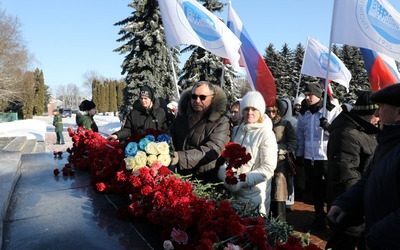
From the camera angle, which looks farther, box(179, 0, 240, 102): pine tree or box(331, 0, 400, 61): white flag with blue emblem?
box(179, 0, 240, 102): pine tree

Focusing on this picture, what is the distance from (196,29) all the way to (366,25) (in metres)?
2.50

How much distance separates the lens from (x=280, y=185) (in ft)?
13.8

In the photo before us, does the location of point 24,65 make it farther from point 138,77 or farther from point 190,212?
point 190,212

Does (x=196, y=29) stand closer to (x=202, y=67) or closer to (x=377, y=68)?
(x=377, y=68)

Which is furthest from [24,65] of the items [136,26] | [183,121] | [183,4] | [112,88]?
[183,121]

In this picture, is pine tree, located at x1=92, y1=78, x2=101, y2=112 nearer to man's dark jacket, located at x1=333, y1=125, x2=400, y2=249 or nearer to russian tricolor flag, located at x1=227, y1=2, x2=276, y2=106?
russian tricolor flag, located at x1=227, y1=2, x2=276, y2=106

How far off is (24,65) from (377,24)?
40727 mm

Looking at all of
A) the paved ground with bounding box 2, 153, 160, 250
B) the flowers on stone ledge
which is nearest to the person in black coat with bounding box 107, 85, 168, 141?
the paved ground with bounding box 2, 153, 160, 250

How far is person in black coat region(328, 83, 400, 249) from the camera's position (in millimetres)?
1375

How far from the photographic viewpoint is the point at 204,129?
292 cm

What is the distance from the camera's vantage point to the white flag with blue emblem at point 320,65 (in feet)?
26.2

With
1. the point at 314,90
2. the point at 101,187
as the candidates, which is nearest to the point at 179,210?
the point at 101,187

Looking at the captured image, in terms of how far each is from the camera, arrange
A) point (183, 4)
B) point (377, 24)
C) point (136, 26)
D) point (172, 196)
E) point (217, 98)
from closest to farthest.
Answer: point (172, 196) → point (217, 98) → point (377, 24) → point (183, 4) → point (136, 26)

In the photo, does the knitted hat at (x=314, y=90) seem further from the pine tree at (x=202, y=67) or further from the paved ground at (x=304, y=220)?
the pine tree at (x=202, y=67)
